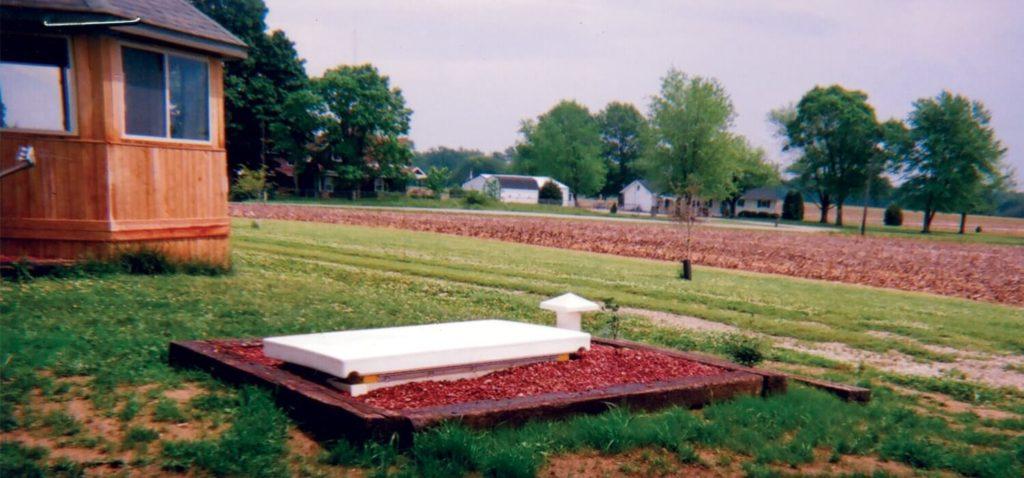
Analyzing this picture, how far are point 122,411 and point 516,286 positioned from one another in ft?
32.0

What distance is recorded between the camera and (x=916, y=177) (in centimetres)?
7038

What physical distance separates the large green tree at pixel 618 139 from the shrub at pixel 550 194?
92.0ft

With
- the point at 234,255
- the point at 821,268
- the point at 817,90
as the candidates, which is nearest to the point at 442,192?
the point at 817,90

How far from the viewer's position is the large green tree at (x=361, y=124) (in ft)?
223

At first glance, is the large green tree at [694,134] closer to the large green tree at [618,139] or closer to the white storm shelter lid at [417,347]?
the large green tree at [618,139]

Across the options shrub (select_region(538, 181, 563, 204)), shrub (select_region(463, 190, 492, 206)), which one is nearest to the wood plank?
shrub (select_region(463, 190, 492, 206))

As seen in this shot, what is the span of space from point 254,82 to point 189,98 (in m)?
53.9

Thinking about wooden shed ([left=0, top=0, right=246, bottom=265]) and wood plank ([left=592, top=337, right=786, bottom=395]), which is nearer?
wood plank ([left=592, top=337, right=786, bottom=395])

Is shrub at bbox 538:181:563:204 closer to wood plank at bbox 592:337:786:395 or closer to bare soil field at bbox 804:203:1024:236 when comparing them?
bare soil field at bbox 804:203:1024:236

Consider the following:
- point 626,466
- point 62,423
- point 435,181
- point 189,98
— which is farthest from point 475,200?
point 626,466

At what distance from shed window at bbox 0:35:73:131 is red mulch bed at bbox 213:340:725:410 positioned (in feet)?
19.9

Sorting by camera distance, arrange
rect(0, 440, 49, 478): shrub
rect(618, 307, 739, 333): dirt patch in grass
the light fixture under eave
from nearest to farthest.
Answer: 1. rect(0, 440, 49, 478): shrub
2. the light fixture under eave
3. rect(618, 307, 739, 333): dirt patch in grass

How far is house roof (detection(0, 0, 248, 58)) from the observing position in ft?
32.2

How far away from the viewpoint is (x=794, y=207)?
8269cm
